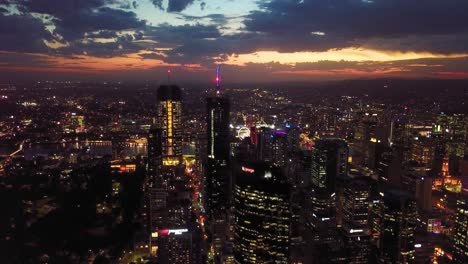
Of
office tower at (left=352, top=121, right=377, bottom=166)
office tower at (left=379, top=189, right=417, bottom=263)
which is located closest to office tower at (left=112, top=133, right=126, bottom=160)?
A: office tower at (left=352, top=121, right=377, bottom=166)

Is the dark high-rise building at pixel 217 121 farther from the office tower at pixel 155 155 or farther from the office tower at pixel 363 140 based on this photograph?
the office tower at pixel 363 140

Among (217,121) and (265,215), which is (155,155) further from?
(265,215)

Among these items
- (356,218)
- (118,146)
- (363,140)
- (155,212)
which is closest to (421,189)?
(356,218)

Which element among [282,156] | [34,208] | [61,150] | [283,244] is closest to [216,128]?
[282,156]

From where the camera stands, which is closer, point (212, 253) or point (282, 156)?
point (212, 253)

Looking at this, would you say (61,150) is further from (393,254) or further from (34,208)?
(393,254)
